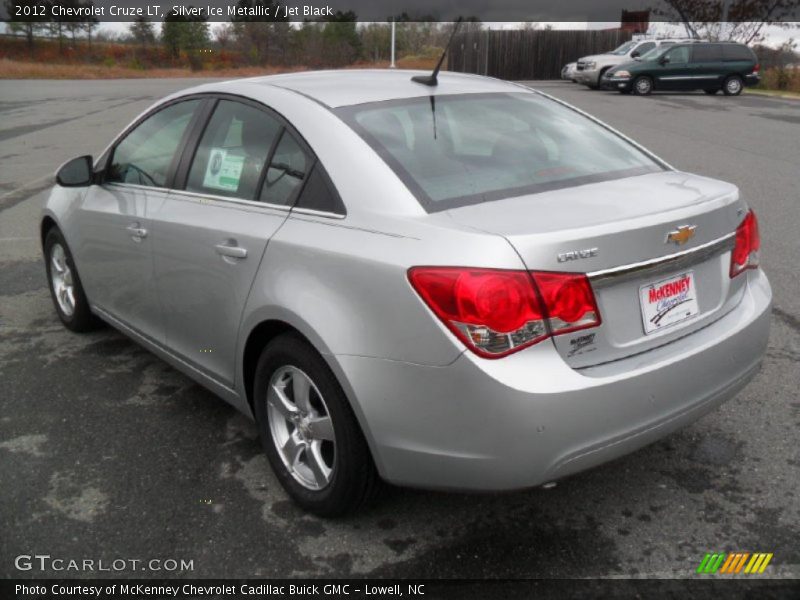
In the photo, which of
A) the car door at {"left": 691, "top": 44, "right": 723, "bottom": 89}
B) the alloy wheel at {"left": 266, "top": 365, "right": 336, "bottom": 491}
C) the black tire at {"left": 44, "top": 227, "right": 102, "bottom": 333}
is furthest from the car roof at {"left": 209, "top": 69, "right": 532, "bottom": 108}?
the car door at {"left": 691, "top": 44, "right": 723, "bottom": 89}

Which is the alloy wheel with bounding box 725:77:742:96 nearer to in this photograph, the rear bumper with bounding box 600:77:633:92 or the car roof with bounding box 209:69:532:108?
the rear bumper with bounding box 600:77:633:92

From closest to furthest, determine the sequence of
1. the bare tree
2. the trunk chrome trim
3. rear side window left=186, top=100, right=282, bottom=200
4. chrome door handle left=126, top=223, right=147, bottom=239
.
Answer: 1. the trunk chrome trim
2. rear side window left=186, top=100, right=282, bottom=200
3. chrome door handle left=126, top=223, right=147, bottom=239
4. the bare tree

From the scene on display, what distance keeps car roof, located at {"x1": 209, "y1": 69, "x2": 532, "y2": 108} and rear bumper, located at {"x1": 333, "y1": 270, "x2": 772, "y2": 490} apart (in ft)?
4.08

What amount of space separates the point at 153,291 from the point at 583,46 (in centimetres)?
4294

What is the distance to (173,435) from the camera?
11.8ft

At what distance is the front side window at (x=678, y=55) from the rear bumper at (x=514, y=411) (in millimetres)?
25747

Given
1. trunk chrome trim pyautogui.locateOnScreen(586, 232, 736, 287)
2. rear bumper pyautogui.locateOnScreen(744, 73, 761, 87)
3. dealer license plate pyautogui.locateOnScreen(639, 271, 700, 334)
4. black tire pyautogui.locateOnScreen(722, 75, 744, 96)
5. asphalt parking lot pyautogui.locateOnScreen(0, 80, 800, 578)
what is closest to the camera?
trunk chrome trim pyautogui.locateOnScreen(586, 232, 736, 287)

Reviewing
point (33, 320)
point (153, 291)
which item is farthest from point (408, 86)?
point (33, 320)

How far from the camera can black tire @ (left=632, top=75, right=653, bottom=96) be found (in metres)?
25.8

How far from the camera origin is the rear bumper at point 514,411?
7.43 ft

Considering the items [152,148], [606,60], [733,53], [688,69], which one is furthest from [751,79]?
[152,148]

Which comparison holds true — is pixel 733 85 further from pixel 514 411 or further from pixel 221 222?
pixel 514 411

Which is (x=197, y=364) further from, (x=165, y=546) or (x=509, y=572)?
(x=509, y=572)

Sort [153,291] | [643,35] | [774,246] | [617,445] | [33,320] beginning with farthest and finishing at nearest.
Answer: [643,35] → [774,246] → [33,320] → [153,291] → [617,445]
